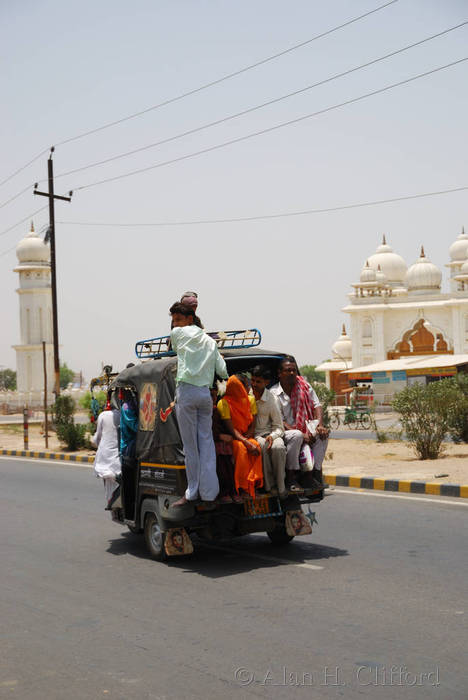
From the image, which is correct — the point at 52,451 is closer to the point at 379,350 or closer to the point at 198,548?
the point at 198,548

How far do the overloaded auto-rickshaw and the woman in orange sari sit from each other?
219 millimetres

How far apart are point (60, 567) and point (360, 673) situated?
377cm

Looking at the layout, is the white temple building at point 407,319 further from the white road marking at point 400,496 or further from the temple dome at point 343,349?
the white road marking at point 400,496

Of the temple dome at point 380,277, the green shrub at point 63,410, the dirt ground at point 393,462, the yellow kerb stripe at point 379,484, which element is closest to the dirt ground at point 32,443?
the green shrub at point 63,410

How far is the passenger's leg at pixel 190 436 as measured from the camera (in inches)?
274

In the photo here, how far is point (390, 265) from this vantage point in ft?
241

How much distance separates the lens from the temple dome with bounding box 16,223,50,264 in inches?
3029

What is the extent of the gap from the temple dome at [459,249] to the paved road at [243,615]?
6579 centimetres

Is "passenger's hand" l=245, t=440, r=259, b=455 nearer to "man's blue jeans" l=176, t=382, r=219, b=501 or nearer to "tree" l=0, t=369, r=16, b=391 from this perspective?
"man's blue jeans" l=176, t=382, r=219, b=501

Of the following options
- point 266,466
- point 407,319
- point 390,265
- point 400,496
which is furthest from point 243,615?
point 390,265

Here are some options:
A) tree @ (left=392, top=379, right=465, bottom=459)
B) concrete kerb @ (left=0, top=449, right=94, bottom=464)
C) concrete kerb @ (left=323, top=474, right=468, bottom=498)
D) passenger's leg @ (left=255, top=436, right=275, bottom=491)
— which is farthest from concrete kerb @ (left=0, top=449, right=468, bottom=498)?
concrete kerb @ (left=0, top=449, right=94, bottom=464)

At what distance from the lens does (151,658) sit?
4777 mm

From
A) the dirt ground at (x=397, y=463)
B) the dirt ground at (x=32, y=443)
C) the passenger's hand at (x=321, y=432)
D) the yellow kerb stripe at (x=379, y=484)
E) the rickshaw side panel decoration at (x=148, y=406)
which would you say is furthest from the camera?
the dirt ground at (x=32, y=443)

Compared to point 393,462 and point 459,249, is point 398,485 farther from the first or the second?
point 459,249
